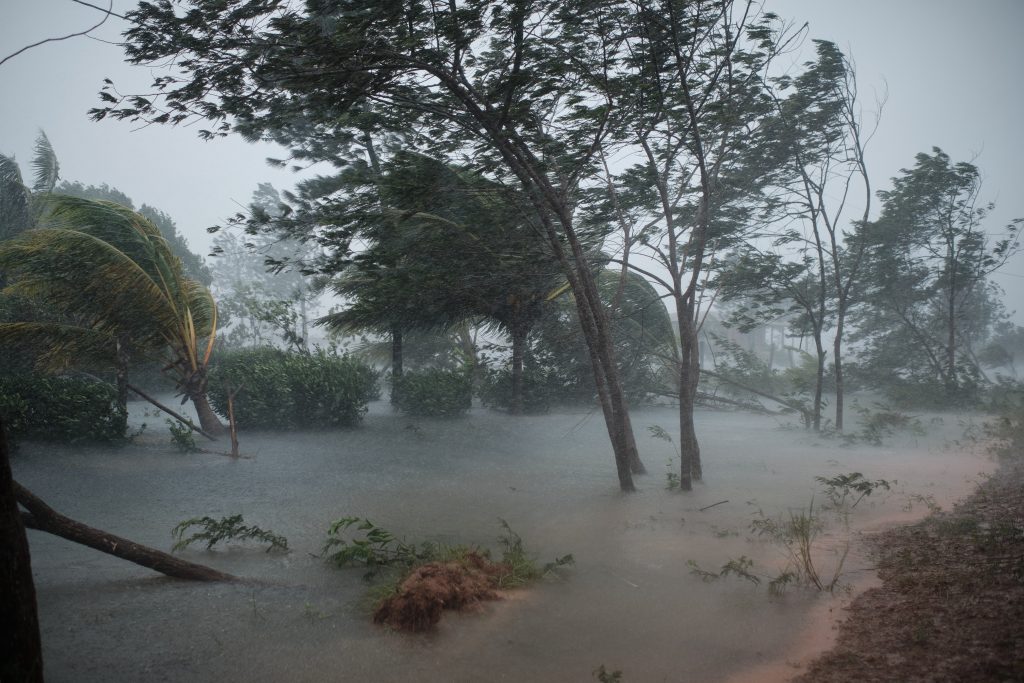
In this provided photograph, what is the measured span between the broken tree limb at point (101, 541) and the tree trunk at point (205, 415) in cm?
736

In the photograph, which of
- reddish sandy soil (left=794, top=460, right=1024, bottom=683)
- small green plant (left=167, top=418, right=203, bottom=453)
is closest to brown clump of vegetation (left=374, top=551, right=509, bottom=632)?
reddish sandy soil (left=794, top=460, right=1024, bottom=683)

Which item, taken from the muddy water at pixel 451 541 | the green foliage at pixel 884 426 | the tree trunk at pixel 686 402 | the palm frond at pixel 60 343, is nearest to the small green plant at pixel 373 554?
the muddy water at pixel 451 541

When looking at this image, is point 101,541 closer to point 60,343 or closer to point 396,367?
point 60,343

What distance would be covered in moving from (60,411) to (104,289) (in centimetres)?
210

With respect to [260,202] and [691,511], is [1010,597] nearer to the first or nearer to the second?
[691,511]

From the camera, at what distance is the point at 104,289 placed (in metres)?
9.85

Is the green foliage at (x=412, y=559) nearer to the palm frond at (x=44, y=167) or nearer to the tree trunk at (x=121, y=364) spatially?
the tree trunk at (x=121, y=364)

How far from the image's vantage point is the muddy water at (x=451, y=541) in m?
4.00

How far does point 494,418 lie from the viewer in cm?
1420

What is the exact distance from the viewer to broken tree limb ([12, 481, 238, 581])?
420 cm

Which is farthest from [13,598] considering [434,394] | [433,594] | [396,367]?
[396,367]

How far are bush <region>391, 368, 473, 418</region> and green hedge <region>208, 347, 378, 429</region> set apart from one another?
1.40m

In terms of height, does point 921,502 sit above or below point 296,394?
below

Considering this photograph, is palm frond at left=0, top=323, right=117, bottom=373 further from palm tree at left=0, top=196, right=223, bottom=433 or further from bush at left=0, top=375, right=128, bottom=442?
bush at left=0, top=375, right=128, bottom=442
